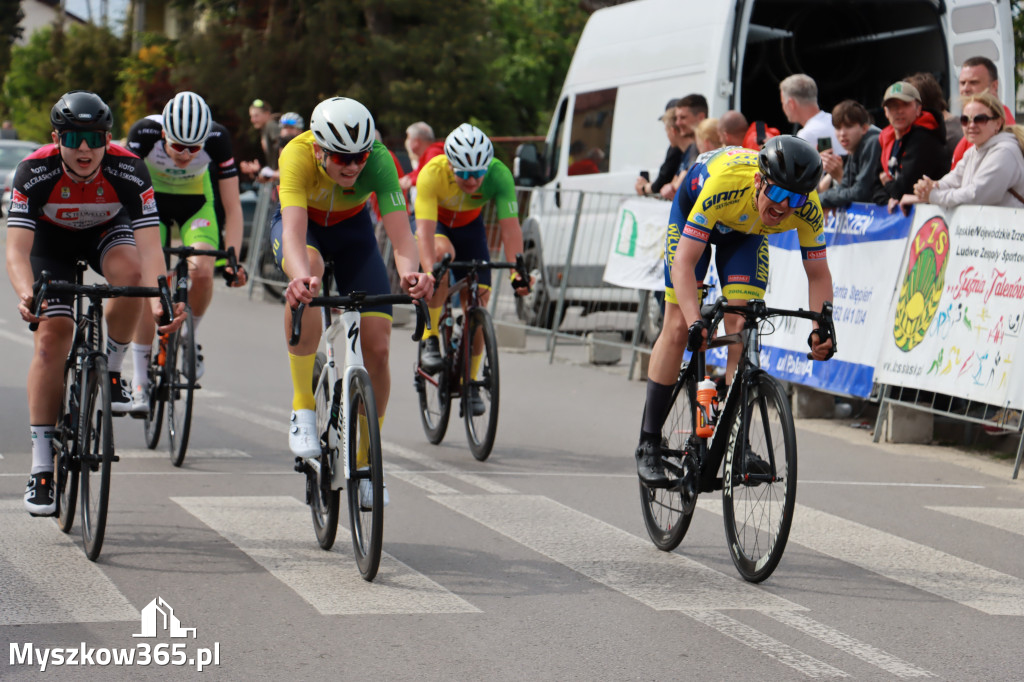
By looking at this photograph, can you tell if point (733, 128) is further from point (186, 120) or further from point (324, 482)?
point (324, 482)

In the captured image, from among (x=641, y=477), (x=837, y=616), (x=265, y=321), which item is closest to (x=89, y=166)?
(x=641, y=477)

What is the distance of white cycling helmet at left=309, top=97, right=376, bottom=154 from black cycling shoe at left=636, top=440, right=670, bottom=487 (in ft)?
5.92

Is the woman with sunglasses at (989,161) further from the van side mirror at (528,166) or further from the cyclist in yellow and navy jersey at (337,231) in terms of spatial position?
the van side mirror at (528,166)

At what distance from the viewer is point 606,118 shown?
15211 mm

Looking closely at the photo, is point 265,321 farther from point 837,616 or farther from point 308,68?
point 308,68

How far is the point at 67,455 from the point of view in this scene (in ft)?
20.9

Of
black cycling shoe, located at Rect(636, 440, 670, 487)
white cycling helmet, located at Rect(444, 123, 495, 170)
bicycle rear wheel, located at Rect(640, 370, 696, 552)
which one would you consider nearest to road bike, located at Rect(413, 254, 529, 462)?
white cycling helmet, located at Rect(444, 123, 495, 170)

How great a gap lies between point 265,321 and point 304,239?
10475mm

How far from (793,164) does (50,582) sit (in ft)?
10.7

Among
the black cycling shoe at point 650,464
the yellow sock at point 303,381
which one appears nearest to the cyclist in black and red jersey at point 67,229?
the yellow sock at point 303,381

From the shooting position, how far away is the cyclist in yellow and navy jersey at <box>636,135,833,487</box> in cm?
587

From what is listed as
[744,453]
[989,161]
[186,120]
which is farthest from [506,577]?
[989,161]

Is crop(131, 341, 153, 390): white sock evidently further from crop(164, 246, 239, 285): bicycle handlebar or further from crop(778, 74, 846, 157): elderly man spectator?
crop(778, 74, 846, 157): elderly man spectator

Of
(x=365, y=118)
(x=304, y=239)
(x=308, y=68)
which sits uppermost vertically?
(x=308, y=68)
